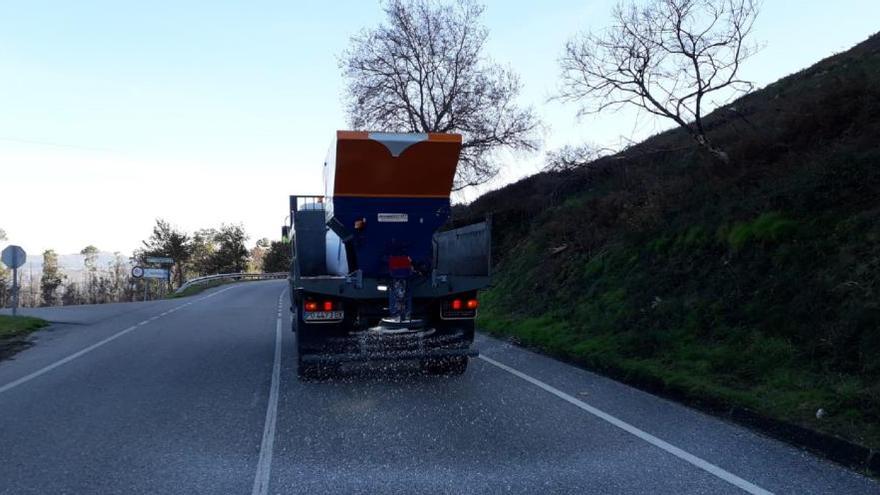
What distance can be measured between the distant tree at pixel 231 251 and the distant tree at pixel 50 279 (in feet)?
115

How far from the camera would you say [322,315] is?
9680mm

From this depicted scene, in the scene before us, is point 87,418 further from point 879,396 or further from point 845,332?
point 845,332

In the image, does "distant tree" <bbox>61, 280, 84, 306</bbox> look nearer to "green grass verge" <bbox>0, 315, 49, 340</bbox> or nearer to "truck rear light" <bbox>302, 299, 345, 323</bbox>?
"green grass verge" <bbox>0, 315, 49, 340</bbox>

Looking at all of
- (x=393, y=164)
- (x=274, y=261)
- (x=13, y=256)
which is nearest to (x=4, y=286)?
(x=274, y=261)

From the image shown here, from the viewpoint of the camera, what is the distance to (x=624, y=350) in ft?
35.7

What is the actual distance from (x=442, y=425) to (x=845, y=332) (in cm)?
473

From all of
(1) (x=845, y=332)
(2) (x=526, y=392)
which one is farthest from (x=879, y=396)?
(2) (x=526, y=392)

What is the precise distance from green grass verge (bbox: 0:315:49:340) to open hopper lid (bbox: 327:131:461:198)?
39.8 feet

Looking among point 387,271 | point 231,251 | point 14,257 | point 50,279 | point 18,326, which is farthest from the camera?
point 50,279

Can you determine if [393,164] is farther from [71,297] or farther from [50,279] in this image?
[50,279]

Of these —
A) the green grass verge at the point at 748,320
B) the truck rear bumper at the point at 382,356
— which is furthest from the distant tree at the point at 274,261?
the truck rear bumper at the point at 382,356

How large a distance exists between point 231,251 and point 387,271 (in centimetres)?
8105

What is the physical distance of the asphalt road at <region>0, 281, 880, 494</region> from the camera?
17.1ft

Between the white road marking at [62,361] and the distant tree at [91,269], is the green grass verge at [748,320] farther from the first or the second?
the distant tree at [91,269]
